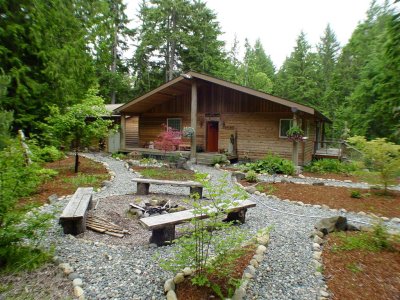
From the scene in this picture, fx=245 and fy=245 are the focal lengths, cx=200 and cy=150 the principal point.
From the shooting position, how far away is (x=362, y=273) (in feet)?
9.89

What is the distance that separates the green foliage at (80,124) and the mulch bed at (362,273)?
330 inches

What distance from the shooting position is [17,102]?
4148mm

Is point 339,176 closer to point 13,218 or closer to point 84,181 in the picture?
point 84,181

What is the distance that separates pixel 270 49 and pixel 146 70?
88.9ft

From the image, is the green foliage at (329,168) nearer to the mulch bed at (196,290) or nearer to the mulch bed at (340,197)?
the mulch bed at (340,197)

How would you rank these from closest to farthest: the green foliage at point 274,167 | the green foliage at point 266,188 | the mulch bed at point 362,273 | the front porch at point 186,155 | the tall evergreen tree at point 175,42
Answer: the mulch bed at point 362,273, the green foliage at point 266,188, the green foliage at point 274,167, the front porch at point 186,155, the tall evergreen tree at point 175,42

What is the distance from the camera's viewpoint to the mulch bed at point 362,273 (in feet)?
8.77

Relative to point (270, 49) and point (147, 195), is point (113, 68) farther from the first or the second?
point (270, 49)

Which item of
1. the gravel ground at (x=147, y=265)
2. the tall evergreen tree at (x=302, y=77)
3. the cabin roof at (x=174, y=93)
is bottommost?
the gravel ground at (x=147, y=265)

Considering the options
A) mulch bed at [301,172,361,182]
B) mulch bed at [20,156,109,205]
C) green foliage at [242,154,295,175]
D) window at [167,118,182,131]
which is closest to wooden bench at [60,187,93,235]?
mulch bed at [20,156,109,205]

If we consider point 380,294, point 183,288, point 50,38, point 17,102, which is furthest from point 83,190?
point 380,294

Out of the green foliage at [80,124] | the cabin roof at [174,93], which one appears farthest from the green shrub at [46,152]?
the cabin roof at [174,93]

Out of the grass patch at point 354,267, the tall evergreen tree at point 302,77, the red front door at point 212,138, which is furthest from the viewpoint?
the tall evergreen tree at point 302,77

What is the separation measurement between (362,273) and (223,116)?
1229cm
